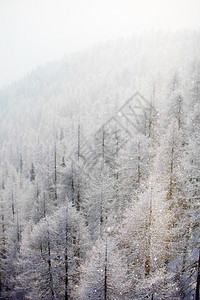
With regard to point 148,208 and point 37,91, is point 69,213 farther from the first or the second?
point 37,91

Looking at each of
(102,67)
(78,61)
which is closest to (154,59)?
(102,67)

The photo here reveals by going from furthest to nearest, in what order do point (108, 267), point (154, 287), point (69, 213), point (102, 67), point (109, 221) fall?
point (102, 67)
point (109, 221)
point (69, 213)
point (108, 267)
point (154, 287)

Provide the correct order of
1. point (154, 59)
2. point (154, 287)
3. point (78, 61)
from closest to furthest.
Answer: point (154, 287) → point (154, 59) → point (78, 61)

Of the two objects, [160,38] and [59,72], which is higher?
[160,38]

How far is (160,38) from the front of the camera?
162750 mm

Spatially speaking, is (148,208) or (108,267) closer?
(108,267)

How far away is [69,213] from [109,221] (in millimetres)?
6503

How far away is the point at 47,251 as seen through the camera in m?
20.8

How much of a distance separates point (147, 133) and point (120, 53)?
149m

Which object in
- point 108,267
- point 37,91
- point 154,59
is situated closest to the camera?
point 108,267

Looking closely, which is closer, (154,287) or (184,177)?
(154,287)

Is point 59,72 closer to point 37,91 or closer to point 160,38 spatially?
point 37,91

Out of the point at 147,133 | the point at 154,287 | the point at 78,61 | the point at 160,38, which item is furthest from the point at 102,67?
the point at 154,287

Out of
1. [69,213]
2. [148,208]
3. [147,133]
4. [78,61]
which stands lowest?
[69,213]
